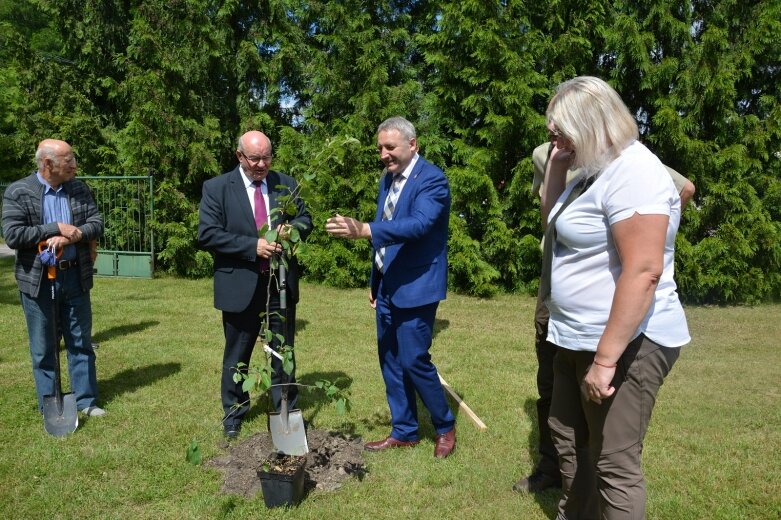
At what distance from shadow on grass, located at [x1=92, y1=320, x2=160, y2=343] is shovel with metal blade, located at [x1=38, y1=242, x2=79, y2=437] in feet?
8.54

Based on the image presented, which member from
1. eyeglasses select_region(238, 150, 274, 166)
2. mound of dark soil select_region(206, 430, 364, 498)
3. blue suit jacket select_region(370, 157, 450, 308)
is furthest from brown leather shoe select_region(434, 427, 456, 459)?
eyeglasses select_region(238, 150, 274, 166)

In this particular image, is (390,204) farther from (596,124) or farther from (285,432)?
(596,124)

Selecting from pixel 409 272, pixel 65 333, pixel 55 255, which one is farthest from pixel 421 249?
pixel 65 333

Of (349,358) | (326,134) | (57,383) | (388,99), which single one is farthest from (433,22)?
(57,383)

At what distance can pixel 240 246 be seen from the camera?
148 inches

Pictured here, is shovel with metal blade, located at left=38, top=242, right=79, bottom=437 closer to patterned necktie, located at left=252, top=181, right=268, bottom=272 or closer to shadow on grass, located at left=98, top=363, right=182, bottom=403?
shadow on grass, located at left=98, top=363, right=182, bottom=403

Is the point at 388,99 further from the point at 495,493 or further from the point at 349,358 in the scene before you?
the point at 495,493

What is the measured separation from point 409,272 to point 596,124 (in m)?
1.68

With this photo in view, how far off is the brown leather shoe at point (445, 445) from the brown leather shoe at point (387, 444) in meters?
0.19

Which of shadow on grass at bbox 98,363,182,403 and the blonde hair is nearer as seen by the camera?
the blonde hair

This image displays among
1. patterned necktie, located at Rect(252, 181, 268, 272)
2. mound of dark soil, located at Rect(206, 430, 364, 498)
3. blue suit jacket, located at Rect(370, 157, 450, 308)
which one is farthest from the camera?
patterned necktie, located at Rect(252, 181, 268, 272)

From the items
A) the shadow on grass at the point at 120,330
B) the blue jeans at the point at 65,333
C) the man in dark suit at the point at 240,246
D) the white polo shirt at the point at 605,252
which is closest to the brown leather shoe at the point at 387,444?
the man in dark suit at the point at 240,246

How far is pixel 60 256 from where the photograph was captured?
416 centimetres

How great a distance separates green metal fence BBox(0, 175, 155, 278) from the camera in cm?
1131
